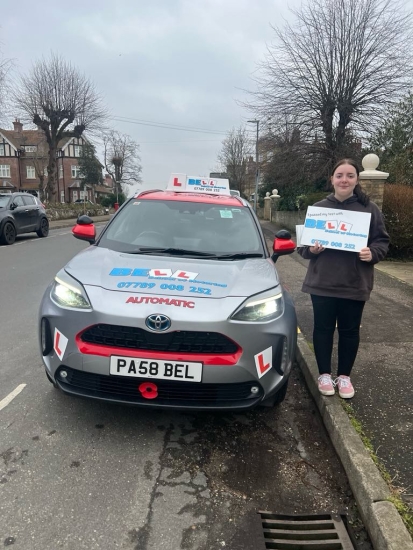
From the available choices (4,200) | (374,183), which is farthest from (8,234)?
(374,183)

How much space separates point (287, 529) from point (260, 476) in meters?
0.42

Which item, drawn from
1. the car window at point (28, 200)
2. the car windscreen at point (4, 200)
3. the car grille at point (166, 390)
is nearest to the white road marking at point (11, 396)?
the car grille at point (166, 390)

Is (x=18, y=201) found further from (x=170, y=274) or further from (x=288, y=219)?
(x=288, y=219)

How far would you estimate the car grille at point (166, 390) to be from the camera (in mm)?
2674

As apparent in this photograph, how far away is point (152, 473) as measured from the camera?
262cm

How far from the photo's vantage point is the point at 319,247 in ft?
10.6

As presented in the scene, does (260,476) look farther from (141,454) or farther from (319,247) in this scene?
(319,247)

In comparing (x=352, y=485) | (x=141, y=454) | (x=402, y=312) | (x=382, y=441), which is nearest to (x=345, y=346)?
(x=382, y=441)

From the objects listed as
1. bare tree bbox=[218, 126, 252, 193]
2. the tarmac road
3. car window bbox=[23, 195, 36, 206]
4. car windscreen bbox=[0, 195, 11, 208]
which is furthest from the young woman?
bare tree bbox=[218, 126, 252, 193]

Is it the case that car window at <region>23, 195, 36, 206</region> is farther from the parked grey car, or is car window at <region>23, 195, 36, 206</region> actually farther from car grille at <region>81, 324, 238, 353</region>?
car grille at <region>81, 324, 238, 353</region>

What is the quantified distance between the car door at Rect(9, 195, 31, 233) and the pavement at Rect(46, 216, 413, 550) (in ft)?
37.9

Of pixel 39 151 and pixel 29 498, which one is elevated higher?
pixel 39 151

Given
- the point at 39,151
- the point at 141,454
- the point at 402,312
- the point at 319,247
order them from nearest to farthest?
1. the point at 141,454
2. the point at 319,247
3. the point at 402,312
4. the point at 39,151

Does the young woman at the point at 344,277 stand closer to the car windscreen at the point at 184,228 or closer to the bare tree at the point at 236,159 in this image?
the car windscreen at the point at 184,228
